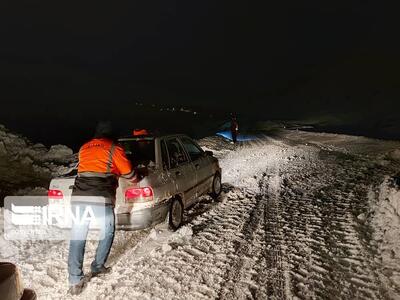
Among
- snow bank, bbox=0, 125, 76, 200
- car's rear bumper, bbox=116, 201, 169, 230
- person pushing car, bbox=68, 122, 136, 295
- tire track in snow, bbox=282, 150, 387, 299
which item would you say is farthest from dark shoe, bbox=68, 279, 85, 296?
snow bank, bbox=0, 125, 76, 200

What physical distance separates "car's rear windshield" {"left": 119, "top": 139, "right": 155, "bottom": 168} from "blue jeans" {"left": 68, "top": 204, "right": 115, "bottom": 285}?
161cm

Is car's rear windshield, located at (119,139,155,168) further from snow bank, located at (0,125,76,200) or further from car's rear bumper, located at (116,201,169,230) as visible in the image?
snow bank, located at (0,125,76,200)

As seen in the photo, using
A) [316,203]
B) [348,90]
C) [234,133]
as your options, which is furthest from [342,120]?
[316,203]

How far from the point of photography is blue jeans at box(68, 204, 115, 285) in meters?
4.39

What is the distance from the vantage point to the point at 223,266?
16.1 ft

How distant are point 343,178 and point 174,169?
19.0ft

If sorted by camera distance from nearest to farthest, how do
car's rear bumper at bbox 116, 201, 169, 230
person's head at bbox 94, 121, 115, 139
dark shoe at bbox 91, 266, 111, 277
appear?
1. person's head at bbox 94, 121, 115, 139
2. dark shoe at bbox 91, 266, 111, 277
3. car's rear bumper at bbox 116, 201, 169, 230

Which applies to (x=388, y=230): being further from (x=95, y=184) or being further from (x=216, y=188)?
(x=95, y=184)

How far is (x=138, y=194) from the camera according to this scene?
18.0 ft

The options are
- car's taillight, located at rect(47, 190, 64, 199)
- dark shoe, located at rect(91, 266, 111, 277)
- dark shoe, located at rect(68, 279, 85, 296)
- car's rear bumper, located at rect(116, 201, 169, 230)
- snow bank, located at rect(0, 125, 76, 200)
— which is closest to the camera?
dark shoe, located at rect(68, 279, 85, 296)

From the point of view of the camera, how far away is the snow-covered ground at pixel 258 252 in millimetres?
4316

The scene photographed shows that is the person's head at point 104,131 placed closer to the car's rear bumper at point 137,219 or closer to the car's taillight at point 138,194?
the car's taillight at point 138,194

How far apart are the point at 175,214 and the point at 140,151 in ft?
4.06

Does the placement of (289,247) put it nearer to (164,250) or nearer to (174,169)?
(164,250)
